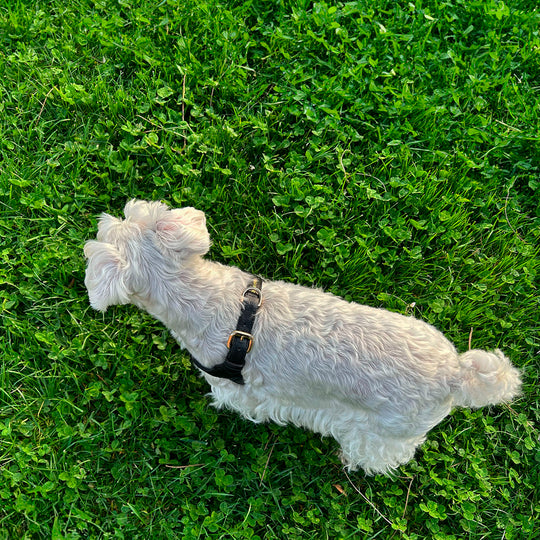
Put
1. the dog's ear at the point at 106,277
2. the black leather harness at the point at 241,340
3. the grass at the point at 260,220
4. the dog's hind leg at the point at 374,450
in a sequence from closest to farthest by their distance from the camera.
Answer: the dog's ear at the point at 106,277
the black leather harness at the point at 241,340
the dog's hind leg at the point at 374,450
the grass at the point at 260,220

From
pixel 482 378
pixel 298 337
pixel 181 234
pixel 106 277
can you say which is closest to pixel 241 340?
pixel 298 337

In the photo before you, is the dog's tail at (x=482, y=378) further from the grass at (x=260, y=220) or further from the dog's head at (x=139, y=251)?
the dog's head at (x=139, y=251)

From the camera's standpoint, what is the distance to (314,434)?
368 cm

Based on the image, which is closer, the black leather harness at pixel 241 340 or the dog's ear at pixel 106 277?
the dog's ear at pixel 106 277

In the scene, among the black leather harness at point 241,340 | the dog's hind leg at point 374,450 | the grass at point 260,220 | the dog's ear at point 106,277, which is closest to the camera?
the dog's ear at point 106,277

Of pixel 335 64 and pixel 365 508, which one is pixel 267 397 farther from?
pixel 335 64

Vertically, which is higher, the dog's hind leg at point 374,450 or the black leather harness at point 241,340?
the black leather harness at point 241,340

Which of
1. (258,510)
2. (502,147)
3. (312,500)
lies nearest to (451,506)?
(312,500)

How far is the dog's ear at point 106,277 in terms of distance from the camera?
8.47 ft

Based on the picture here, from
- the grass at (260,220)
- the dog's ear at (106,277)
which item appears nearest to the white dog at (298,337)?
the dog's ear at (106,277)

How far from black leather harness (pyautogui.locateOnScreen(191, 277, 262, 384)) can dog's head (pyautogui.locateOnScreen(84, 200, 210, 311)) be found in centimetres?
43

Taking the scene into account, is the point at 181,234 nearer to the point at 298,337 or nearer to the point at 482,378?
the point at 298,337

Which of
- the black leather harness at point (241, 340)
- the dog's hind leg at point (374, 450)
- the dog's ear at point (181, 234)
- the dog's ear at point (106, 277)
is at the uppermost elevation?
the dog's ear at point (181, 234)

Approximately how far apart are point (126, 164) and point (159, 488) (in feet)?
8.96
